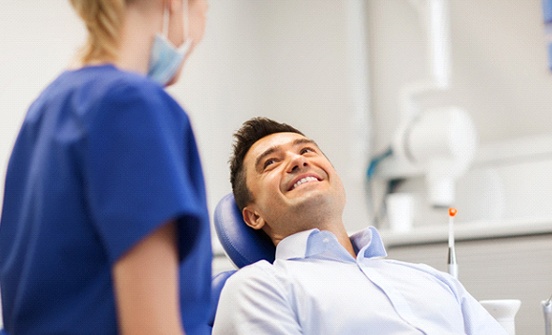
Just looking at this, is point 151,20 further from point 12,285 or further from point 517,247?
point 517,247

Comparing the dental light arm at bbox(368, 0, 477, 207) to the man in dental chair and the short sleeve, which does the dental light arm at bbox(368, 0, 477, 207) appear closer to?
the man in dental chair

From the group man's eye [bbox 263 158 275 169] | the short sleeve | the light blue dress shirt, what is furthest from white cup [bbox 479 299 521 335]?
the short sleeve

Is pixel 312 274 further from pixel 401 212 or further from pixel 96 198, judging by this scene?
pixel 401 212

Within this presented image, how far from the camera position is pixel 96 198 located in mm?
762

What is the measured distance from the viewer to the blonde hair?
0.84 meters

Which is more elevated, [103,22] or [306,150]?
[103,22]

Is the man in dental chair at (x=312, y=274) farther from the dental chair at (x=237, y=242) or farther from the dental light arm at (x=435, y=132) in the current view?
the dental light arm at (x=435, y=132)

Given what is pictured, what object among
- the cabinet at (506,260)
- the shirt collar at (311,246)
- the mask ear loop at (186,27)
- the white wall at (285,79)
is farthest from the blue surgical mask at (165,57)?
the white wall at (285,79)

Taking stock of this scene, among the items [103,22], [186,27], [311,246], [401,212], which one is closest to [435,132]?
[401,212]

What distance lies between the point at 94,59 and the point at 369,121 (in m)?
2.51

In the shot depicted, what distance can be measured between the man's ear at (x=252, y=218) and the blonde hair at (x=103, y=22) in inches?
41.1

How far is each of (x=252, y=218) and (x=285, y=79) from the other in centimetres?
178

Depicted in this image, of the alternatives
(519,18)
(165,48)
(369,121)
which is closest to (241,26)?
(369,121)

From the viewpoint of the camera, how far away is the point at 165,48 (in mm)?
890
